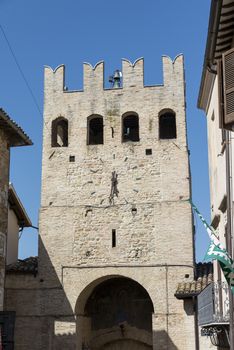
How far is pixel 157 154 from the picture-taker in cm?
2280

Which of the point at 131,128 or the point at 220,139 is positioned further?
the point at 131,128

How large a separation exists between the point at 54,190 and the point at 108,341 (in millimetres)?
5910

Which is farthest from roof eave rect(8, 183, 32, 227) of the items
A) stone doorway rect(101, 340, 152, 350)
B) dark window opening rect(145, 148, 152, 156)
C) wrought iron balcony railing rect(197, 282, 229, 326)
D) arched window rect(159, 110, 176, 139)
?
wrought iron balcony railing rect(197, 282, 229, 326)

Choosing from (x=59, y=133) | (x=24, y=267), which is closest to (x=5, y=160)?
(x=24, y=267)

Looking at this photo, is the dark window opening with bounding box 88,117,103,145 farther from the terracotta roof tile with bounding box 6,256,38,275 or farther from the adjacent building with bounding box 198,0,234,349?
the adjacent building with bounding box 198,0,234,349

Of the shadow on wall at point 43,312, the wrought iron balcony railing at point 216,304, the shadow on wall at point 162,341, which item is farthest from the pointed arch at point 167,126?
the wrought iron balcony railing at point 216,304

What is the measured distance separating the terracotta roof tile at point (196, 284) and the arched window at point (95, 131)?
6.51 m

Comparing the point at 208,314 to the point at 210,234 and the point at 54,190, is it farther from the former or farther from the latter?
the point at 54,190

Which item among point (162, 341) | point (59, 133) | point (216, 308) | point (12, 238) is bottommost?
point (162, 341)

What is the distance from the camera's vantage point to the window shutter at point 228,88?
30.1 feet

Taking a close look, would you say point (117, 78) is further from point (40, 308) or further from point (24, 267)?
point (40, 308)

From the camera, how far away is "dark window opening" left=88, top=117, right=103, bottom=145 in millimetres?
24737

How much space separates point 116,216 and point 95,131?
443 cm

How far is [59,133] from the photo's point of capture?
25.1 m
